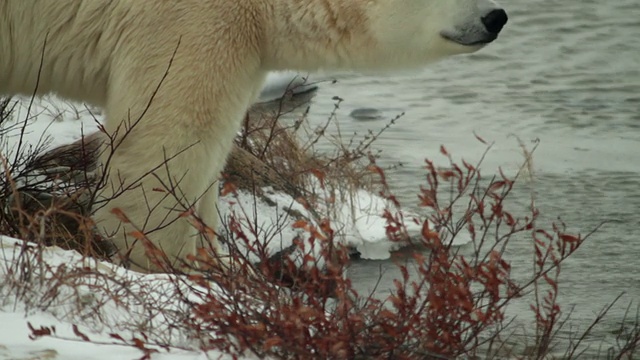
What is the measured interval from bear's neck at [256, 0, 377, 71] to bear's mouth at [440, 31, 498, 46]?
14.4 inches

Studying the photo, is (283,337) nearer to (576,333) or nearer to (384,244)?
(576,333)

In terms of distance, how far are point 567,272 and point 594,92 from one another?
4.88 m

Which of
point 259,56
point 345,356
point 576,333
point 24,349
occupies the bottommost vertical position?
point 576,333

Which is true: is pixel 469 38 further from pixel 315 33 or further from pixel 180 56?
pixel 180 56

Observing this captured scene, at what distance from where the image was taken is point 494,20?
5820 millimetres

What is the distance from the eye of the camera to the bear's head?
583cm

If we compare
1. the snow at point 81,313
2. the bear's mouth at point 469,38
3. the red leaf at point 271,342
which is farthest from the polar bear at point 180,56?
the red leaf at point 271,342

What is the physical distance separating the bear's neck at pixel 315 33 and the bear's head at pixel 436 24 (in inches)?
3.2

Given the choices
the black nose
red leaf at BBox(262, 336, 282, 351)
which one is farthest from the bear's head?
red leaf at BBox(262, 336, 282, 351)

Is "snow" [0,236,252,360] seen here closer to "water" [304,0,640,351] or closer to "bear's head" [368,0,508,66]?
"bear's head" [368,0,508,66]

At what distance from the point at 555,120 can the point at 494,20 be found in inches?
219

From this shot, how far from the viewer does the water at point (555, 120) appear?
7676 mm

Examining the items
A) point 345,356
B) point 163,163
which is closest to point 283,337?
point 345,356

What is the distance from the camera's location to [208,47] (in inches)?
220
